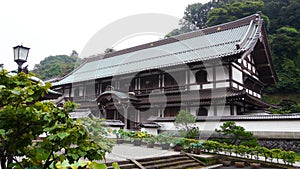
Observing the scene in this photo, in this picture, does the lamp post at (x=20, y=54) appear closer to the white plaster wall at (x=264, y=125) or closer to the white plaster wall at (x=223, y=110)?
the white plaster wall at (x=264, y=125)

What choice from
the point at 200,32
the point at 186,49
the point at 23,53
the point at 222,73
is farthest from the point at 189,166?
the point at 200,32

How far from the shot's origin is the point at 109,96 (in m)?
20.5

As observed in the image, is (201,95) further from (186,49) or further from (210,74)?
(186,49)

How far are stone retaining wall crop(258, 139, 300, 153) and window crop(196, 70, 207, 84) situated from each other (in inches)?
240

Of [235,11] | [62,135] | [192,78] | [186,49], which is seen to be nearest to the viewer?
[62,135]

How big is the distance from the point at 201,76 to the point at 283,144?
7.37m

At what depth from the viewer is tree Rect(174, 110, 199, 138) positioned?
14.4 metres

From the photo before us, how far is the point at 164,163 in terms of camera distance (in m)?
9.51

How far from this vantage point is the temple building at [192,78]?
16.8m

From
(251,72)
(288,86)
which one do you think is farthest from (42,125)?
(288,86)

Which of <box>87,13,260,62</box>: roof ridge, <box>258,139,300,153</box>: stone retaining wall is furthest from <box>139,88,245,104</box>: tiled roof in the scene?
<box>87,13,260,62</box>: roof ridge

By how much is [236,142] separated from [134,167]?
23.7 feet

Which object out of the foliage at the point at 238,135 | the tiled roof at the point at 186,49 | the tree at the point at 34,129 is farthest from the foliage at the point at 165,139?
the tree at the point at 34,129

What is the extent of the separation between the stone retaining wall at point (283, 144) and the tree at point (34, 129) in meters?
12.6
